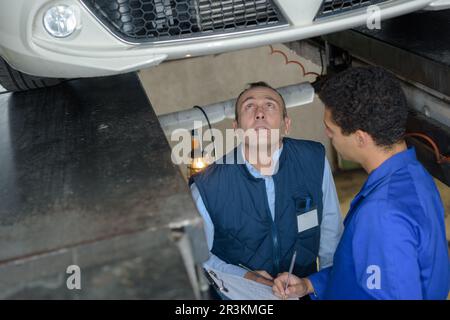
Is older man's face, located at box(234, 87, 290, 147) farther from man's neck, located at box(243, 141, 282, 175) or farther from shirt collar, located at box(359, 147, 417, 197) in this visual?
shirt collar, located at box(359, 147, 417, 197)

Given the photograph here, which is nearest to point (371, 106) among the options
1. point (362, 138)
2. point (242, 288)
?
point (362, 138)

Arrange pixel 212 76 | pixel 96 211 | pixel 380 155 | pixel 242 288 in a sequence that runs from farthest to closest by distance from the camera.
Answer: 1. pixel 212 76
2. pixel 242 288
3. pixel 380 155
4. pixel 96 211

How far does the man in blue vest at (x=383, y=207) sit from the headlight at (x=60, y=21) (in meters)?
0.72

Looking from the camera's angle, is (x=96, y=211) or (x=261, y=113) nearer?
(x=96, y=211)

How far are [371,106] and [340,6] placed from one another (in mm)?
543

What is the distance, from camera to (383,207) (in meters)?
1.01

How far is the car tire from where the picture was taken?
1679 millimetres

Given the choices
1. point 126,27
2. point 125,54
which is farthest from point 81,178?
point 126,27

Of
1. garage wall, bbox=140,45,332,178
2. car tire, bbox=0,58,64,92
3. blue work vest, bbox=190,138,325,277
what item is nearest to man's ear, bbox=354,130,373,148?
blue work vest, bbox=190,138,325,277

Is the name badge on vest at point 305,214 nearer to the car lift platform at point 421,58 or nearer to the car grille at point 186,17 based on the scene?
the car lift platform at point 421,58

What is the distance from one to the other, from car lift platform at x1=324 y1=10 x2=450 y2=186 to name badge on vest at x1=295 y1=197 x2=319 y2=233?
395 mm

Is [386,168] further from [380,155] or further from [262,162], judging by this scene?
[262,162]

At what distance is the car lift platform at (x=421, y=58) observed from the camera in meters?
1.46

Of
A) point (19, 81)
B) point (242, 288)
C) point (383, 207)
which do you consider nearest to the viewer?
point (383, 207)
